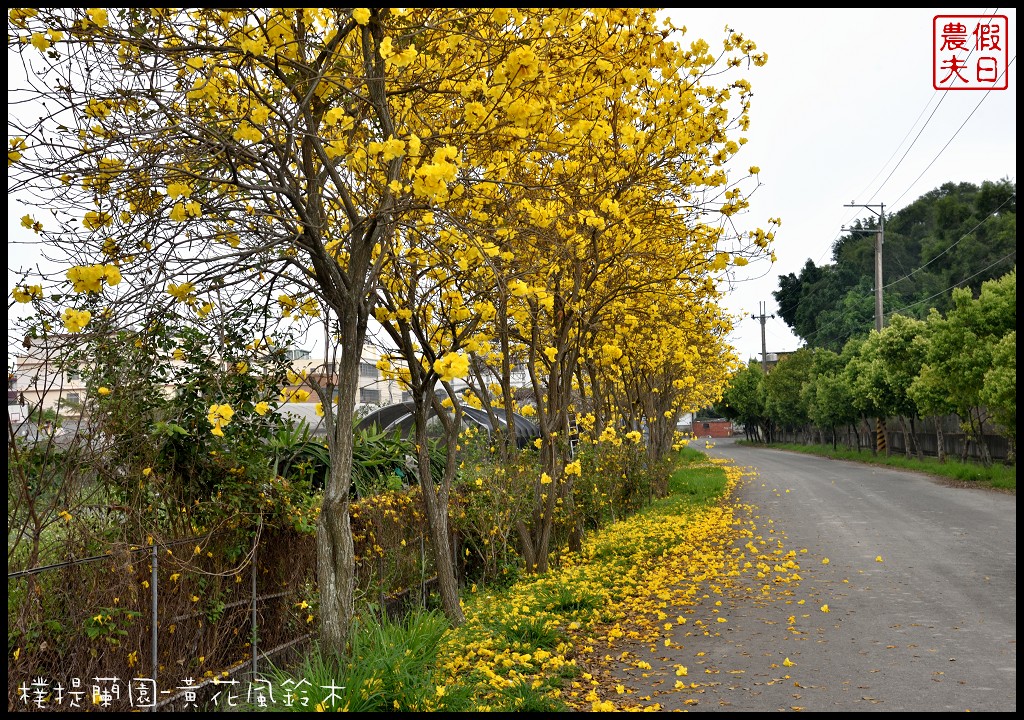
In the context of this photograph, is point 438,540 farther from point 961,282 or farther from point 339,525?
point 961,282

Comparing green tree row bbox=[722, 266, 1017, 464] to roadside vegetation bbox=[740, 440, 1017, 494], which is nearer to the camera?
green tree row bbox=[722, 266, 1017, 464]

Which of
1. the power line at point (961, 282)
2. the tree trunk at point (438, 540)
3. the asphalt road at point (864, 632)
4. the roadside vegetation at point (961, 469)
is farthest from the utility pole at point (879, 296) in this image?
the tree trunk at point (438, 540)

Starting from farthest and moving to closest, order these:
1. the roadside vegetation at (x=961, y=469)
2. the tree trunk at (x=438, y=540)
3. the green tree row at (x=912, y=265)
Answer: the green tree row at (x=912, y=265)
the roadside vegetation at (x=961, y=469)
the tree trunk at (x=438, y=540)

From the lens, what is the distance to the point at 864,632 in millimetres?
7332

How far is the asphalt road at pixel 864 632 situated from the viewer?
558 centimetres

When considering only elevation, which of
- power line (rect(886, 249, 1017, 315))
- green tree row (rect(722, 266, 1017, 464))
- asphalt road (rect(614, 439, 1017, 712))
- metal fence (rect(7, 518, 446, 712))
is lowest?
asphalt road (rect(614, 439, 1017, 712))

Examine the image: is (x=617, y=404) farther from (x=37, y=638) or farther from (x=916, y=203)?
(x=916, y=203)

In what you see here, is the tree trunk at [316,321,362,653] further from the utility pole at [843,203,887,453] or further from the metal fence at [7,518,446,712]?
the utility pole at [843,203,887,453]

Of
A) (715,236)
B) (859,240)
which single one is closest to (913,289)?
(859,240)

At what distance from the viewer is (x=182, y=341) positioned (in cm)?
612

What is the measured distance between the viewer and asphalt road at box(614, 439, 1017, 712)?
558 centimetres

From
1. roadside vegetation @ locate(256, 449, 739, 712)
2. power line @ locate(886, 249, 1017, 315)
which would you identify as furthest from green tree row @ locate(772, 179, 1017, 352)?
roadside vegetation @ locate(256, 449, 739, 712)

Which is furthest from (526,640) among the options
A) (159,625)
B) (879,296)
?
(879,296)

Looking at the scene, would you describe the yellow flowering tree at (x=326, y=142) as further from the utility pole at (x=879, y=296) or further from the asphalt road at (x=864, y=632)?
the utility pole at (x=879, y=296)
